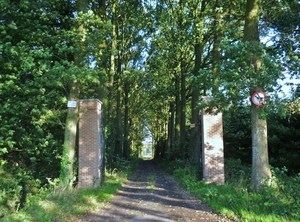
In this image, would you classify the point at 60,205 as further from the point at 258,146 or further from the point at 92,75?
the point at 258,146

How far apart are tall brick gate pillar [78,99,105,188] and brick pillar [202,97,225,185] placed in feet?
14.5

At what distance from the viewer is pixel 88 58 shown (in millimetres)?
13250

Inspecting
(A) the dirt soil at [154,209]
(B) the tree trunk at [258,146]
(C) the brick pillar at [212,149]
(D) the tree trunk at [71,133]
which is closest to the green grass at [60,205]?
(A) the dirt soil at [154,209]

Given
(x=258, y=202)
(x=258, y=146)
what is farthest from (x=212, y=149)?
(x=258, y=202)

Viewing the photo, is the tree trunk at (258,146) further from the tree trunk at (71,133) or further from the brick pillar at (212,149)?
the tree trunk at (71,133)

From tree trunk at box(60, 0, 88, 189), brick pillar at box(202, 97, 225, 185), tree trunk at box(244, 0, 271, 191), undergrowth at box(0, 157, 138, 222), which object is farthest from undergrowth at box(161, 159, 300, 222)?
tree trunk at box(60, 0, 88, 189)

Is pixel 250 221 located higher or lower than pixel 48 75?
lower

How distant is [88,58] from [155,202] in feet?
20.2

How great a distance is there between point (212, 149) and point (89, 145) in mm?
5066

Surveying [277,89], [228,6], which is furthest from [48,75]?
[228,6]

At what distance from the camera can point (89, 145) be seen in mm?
13250

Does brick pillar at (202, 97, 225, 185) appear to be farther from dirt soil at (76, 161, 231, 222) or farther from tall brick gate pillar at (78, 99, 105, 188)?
tall brick gate pillar at (78, 99, 105, 188)

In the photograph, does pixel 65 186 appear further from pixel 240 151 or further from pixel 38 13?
pixel 240 151

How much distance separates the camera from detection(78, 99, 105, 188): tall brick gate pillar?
13.1 meters
